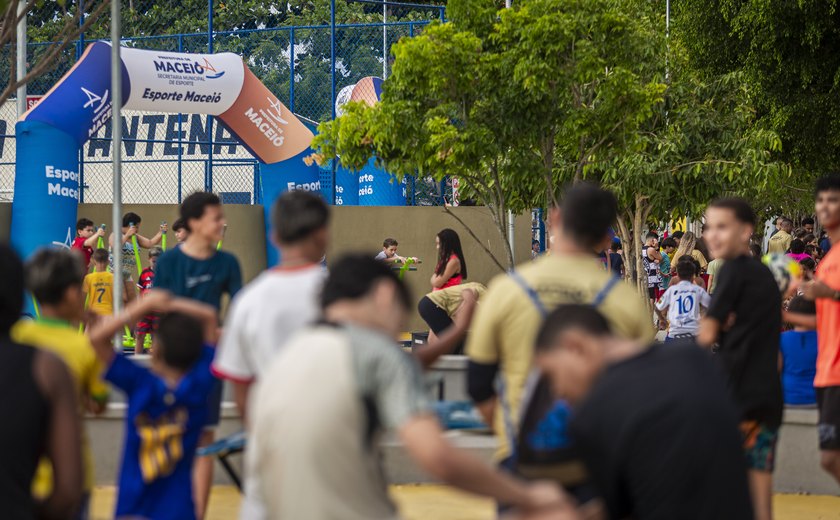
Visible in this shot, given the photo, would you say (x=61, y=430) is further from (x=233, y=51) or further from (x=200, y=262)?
(x=233, y=51)

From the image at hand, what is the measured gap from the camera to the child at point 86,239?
624 inches

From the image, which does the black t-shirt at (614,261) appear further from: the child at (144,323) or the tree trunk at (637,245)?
the child at (144,323)

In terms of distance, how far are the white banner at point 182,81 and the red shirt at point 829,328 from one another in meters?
11.8

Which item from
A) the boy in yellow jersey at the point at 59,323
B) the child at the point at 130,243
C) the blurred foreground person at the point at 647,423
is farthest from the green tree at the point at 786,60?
the blurred foreground person at the point at 647,423

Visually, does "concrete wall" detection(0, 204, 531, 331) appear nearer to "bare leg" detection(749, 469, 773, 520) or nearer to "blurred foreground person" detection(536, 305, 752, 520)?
"bare leg" detection(749, 469, 773, 520)

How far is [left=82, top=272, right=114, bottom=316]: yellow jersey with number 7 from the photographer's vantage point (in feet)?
47.7

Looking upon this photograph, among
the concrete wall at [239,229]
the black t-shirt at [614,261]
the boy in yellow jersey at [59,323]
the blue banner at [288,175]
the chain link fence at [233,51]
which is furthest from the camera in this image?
the chain link fence at [233,51]

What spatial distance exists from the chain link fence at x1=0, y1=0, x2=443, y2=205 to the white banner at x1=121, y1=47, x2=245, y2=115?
158 inches

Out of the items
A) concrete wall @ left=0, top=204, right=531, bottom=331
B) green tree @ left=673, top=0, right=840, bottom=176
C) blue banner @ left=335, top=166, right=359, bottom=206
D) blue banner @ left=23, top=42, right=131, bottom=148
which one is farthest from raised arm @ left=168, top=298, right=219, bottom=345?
green tree @ left=673, top=0, right=840, bottom=176

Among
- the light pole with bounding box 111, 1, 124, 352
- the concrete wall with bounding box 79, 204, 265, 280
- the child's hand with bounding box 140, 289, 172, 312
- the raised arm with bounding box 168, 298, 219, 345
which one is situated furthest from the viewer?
the concrete wall with bounding box 79, 204, 265, 280

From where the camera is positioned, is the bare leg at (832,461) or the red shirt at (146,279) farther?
the red shirt at (146,279)

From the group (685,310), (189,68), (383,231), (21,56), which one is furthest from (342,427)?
(383,231)

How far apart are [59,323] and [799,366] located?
6333mm

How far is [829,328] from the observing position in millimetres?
6949
